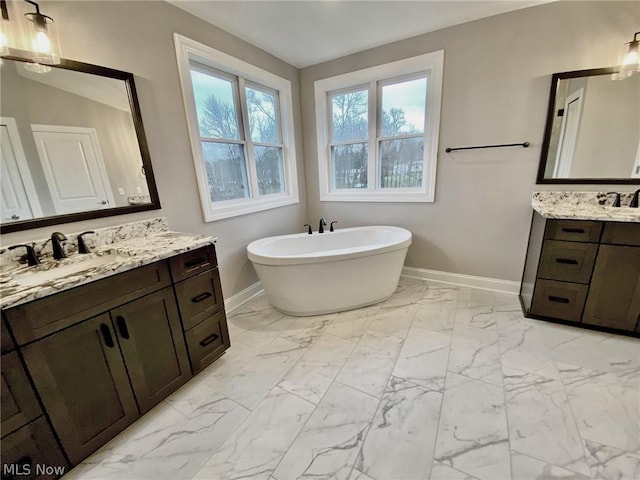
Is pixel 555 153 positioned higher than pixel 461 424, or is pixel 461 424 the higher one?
pixel 555 153

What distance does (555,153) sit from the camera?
2.19 m

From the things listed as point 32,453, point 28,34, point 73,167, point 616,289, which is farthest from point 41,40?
point 616,289

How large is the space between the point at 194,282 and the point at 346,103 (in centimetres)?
259

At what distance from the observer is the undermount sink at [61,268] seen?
3.87 feet

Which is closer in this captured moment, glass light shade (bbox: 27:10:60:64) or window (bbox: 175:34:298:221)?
glass light shade (bbox: 27:10:60:64)

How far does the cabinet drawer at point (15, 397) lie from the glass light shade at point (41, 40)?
140 cm

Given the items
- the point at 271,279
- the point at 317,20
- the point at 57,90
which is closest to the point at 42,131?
the point at 57,90

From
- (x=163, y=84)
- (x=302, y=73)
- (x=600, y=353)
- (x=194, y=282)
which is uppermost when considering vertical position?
(x=302, y=73)

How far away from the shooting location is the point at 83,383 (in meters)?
1.15

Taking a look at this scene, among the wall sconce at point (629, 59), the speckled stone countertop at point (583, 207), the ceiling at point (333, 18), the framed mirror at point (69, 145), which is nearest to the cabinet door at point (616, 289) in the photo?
the speckled stone countertop at point (583, 207)

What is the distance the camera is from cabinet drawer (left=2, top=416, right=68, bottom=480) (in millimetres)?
970

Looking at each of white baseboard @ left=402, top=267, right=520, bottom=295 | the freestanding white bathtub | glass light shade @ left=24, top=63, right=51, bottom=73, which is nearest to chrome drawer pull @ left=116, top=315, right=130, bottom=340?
the freestanding white bathtub

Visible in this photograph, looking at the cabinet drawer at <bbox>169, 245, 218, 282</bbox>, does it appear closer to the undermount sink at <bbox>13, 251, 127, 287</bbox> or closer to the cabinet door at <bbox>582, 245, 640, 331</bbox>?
the undermount sink at <bbox>13, 251, 127, 287</bbox>

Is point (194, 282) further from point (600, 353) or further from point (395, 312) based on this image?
point (600, 353)
